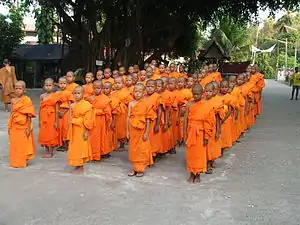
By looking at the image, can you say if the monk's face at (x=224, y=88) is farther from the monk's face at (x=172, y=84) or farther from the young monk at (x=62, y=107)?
the young monk at (x=62, y=107)

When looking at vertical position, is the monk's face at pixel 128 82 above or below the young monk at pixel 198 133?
above

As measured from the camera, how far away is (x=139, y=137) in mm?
6238

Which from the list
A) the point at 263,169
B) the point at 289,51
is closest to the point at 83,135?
the point at 263,169

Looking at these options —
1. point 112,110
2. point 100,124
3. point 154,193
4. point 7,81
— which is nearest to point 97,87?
point 112,110

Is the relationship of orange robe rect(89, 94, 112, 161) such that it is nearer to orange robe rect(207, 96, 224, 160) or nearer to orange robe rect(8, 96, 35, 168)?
orange robe rect(8, 96, 35, 168)

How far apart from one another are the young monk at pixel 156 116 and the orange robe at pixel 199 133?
27.8 inches

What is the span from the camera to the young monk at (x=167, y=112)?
720 centimetres

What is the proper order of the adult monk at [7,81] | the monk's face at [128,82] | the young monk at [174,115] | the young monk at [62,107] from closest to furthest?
the young monk at [62,107] → the young monk at [174,115] → the monk's face at [128,82] → the adult monk at [7,81]

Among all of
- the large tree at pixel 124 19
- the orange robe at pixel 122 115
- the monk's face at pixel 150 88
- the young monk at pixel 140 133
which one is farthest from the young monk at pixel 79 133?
the large tree at pixel 124 19

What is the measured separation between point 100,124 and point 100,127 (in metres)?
0.05

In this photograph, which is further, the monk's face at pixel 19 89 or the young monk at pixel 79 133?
the monk's face at pixel 19 89

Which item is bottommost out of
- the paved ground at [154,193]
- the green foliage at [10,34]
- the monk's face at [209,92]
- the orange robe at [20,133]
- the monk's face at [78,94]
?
the paved ground at [154,193]

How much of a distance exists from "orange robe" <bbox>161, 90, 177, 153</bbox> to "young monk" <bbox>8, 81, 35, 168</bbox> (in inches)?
82.0

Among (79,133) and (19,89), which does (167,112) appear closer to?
(79,133)
